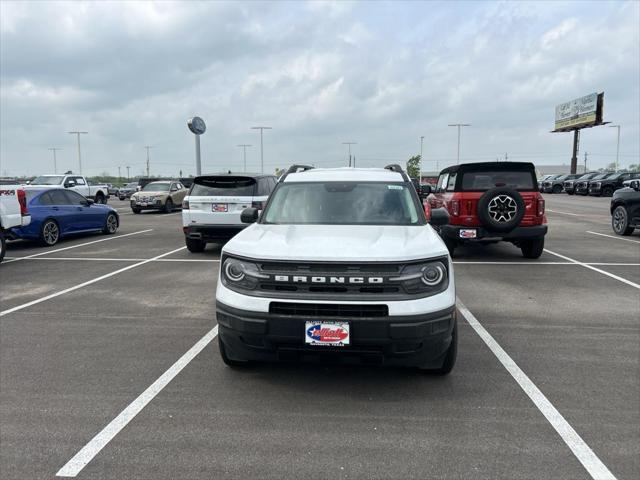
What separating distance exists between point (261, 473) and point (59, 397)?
194 centimetres

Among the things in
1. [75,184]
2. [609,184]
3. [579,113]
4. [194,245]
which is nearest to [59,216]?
[194,245]

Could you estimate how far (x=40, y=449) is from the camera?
9.91 feet

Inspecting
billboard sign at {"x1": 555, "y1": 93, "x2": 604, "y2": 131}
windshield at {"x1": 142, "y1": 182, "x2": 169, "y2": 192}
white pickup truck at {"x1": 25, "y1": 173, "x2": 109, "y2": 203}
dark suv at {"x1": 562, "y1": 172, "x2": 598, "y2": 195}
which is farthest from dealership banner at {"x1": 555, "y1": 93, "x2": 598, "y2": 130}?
white pickup truck at {"x1": 25, "y1": 173, "x2": 109, "y2": 203}

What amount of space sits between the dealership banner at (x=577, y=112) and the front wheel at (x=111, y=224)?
61834 mm

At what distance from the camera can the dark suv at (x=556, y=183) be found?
149 feet

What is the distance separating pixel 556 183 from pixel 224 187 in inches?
1725

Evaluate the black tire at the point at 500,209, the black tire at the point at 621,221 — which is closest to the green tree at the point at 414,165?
the black tire at the point at 621,221

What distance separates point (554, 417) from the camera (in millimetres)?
3395

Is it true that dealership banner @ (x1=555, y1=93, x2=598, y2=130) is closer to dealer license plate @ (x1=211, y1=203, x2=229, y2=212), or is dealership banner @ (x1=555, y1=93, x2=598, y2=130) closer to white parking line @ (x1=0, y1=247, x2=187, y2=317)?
dealer license plate @ (x1=211, y1=203, x2=229, y2=212)

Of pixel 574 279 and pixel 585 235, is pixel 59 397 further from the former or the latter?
pixel 585 235

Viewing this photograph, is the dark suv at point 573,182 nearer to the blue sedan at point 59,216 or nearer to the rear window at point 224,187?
the rear window at point 224,187

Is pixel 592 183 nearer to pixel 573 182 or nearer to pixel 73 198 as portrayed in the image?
pixel 573 182

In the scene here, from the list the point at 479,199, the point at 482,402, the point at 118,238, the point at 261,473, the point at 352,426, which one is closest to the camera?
the point at 261,473

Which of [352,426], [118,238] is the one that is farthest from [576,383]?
[118,238]
